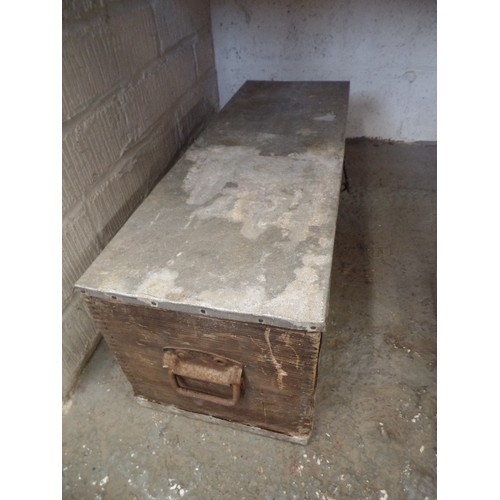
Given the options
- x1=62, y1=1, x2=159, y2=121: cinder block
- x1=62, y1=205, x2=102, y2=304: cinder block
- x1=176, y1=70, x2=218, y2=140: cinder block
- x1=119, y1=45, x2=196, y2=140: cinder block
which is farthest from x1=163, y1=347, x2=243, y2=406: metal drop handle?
x1=176, y1=70, x2=218, y2=140: cinder block

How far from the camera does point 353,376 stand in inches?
39.4

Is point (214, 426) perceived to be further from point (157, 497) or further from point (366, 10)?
point (366, 10)

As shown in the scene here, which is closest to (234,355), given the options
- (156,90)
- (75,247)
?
(75,247)

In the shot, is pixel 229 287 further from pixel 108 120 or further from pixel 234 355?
pixel 108 120

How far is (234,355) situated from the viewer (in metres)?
0.71

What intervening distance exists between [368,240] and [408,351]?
48 centimetres

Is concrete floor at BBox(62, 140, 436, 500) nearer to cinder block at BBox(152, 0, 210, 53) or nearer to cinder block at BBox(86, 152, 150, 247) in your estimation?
cinder block at BBox(86, 152, 150, 247)

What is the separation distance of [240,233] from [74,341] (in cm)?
56

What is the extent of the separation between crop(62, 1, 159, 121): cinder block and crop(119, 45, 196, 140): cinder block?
0.05 m

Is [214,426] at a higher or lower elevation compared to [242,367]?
lower

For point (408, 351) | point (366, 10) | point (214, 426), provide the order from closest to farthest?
point (214, 426), point (408, 351), point (366, 10)

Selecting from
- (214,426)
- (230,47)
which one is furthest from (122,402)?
(230,47)

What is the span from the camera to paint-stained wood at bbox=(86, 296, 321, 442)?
66 centimetres

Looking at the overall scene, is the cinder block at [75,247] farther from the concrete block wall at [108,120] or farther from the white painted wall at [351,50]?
the white painted wall at [351,50]
